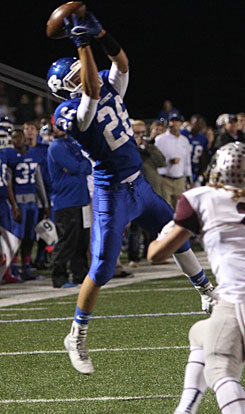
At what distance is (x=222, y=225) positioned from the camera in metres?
3.51

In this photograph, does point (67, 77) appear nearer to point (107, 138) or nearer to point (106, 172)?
point (107, 138)

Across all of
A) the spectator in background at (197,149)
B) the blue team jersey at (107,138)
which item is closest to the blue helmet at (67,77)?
the blue team jersey at (107,138)

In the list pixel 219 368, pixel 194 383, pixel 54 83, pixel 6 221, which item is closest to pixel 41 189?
pixel 6 221

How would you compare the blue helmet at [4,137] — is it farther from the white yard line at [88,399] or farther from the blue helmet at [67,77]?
the white yard line at [88,399]

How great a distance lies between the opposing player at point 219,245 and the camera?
3436 mm

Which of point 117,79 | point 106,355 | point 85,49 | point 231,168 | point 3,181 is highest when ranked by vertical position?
point 85,49

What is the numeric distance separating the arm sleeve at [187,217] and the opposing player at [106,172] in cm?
149

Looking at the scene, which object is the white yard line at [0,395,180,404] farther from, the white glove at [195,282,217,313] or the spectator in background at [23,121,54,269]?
the spectator in background at [23,121,54,269]

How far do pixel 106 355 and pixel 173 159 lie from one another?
6675 millimetres

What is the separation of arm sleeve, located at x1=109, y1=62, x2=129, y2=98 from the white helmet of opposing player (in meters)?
1.92

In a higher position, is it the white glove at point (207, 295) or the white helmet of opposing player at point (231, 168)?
the white helmet of opposing player at point (231, 168)

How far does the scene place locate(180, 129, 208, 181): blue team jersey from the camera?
1414cm

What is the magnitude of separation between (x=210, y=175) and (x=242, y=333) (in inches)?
25.2

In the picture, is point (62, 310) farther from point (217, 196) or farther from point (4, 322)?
point (217, 196)
